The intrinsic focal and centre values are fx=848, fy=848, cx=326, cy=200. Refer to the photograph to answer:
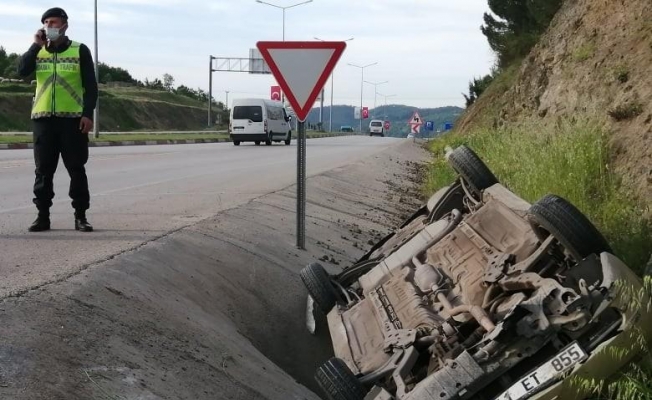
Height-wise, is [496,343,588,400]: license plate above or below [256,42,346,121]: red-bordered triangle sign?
below

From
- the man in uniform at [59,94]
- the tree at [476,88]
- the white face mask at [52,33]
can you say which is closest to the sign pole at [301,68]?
the man in uniform at [59,94]

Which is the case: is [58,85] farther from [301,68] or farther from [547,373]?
[547,373]

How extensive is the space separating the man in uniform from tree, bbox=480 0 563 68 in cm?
2387

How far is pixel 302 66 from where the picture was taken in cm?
859

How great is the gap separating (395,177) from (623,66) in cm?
1016

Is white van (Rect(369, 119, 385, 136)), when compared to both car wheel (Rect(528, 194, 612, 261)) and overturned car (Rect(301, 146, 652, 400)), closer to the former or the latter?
overturned car (Rect(301, 146, 652, 400))

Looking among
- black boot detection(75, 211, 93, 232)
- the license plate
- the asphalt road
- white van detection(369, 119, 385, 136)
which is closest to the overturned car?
the license plate

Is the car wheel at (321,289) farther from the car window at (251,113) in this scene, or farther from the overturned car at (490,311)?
the car window at (251,113)

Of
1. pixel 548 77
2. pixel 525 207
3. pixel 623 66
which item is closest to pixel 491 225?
pixel 525 207

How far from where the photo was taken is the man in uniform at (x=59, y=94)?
292 inches

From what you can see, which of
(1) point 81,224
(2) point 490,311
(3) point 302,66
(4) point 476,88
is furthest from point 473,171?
(4) point 476,88

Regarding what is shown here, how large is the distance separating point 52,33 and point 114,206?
328cm

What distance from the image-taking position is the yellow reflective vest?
24.3 feet

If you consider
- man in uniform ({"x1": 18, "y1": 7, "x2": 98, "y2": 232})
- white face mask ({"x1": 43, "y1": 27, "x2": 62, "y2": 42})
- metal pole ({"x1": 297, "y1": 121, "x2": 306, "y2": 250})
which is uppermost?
white face mask ({"x1": 43, "y1": 27, "x2": 62, "y2": 42})
